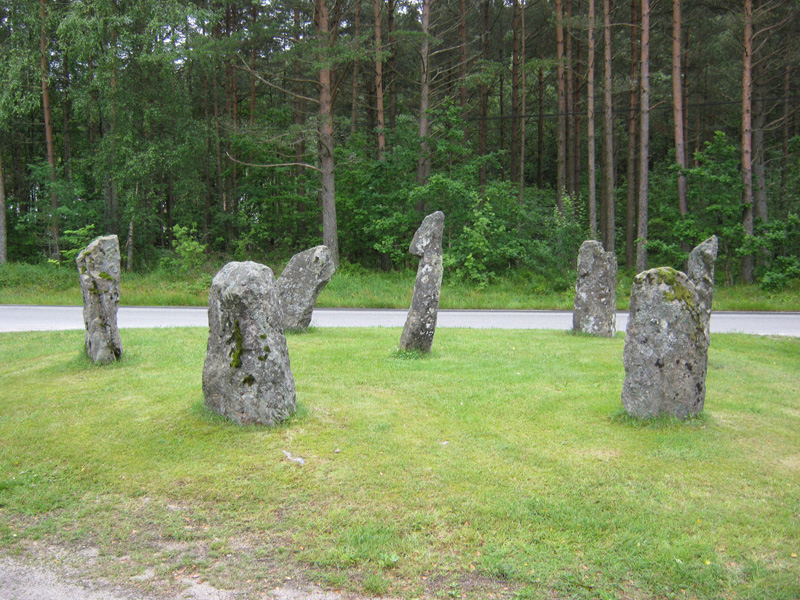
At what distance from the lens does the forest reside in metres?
21.0

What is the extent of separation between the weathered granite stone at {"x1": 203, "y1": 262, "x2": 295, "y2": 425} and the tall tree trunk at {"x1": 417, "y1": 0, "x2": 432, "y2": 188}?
695 inches

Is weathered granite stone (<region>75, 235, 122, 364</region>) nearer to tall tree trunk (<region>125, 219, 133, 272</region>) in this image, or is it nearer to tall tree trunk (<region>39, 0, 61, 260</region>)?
tall tree trunk (<region>125, 219, 133, 272</region>)

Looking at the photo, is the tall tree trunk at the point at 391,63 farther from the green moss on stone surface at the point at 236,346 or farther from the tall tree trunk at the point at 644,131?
the green moss on stone surface at the point at 236,346

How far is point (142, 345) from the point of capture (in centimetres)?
1051

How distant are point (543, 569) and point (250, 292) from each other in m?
3.89

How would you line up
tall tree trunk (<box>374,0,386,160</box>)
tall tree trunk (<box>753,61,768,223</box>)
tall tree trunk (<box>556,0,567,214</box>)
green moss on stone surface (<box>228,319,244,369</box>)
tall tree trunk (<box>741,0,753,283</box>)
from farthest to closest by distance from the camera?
1. tall tree trunk (<box>374,0,386,160</box>)
2. tall tree trunk (<box>556,0,567,214</box>)
3. tall tree trunk (<box>753,61,768,223</box>)
4. tall tree trunk (<box>741,0,753,283</box>)
5. green moss on stone surface (<box>228,319,244,369</box>)

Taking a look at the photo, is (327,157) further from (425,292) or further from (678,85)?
(425,292)

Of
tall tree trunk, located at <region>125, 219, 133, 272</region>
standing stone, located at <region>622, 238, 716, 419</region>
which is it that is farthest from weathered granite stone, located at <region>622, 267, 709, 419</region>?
tall tree trunk, located at <region>125, 219, 133, 272</region>

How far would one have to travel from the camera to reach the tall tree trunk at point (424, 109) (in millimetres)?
22406

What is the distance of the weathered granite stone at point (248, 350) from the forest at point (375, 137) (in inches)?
570

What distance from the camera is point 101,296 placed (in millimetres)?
8508

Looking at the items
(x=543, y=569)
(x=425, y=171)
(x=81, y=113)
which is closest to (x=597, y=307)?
(x=543, y=569)

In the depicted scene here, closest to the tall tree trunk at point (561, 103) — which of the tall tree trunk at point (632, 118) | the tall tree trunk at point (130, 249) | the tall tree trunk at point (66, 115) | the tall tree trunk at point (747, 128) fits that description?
the tall tree trunk at point (632, 118)

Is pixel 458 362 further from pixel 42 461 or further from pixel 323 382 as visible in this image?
pixel 42 461
